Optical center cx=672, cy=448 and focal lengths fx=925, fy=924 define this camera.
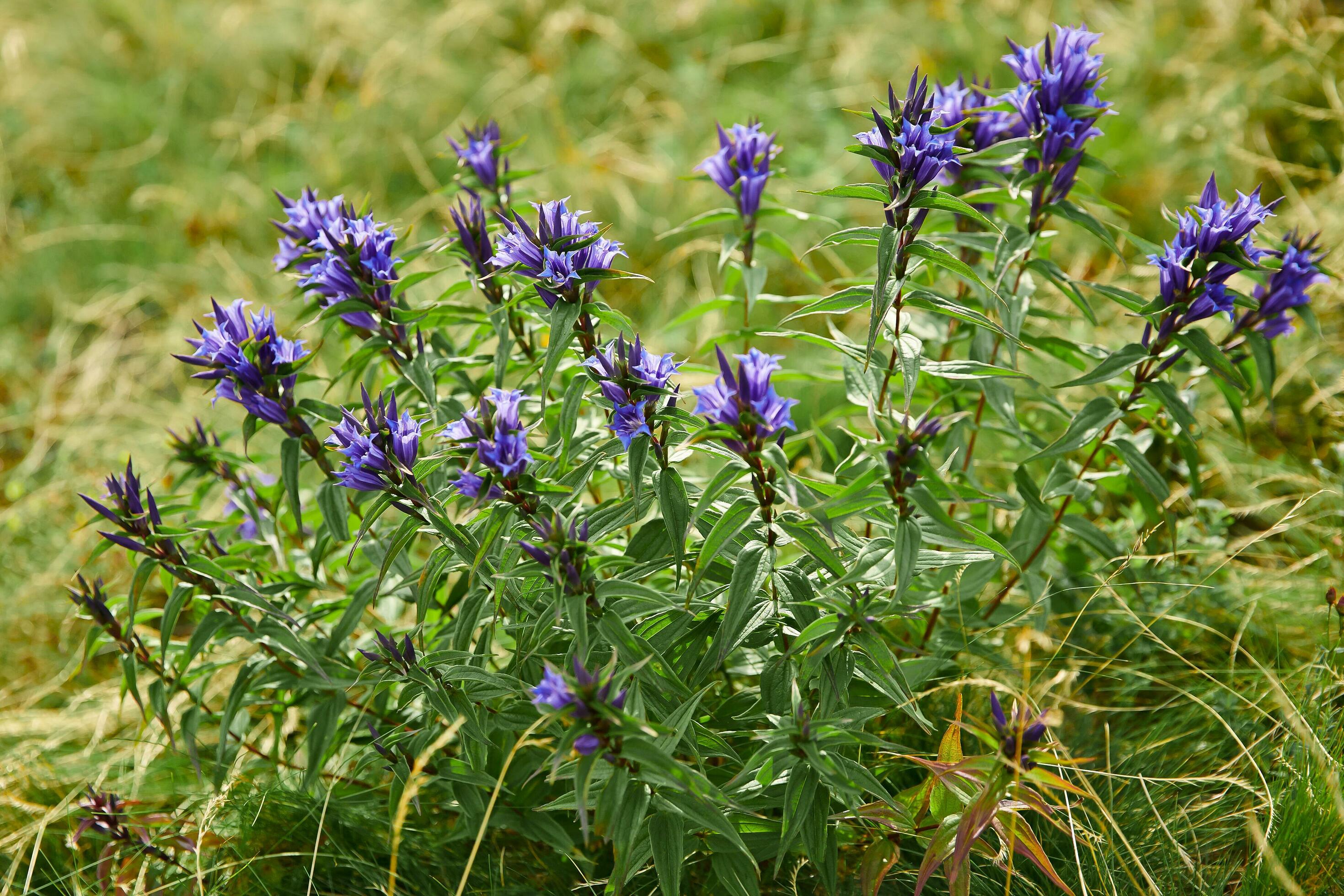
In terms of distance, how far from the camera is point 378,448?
1.81 meters

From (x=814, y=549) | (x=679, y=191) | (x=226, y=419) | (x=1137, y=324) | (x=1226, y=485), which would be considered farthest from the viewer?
(x=679, y=191)

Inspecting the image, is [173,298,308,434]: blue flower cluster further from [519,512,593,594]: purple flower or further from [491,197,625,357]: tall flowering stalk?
[519,512,593,594]: purple flower

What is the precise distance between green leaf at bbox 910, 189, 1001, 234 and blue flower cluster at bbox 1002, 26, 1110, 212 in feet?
1.61

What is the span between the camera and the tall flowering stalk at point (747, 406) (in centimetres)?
162

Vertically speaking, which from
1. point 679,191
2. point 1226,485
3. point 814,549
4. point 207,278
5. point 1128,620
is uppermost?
point 679,191

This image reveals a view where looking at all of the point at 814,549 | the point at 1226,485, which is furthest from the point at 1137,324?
the point at 814,549

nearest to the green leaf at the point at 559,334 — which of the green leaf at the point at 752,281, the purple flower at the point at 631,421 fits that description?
the purple flower at the point at 631,421

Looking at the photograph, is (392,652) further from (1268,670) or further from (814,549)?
(1268,670)

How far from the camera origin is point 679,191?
5379 millimetres

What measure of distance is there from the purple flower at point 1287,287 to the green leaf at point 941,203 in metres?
0.91

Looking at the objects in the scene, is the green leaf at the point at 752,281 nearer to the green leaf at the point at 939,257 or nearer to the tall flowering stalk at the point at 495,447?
the green leaf at the point at 939,257

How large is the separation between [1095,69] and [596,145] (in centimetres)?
394

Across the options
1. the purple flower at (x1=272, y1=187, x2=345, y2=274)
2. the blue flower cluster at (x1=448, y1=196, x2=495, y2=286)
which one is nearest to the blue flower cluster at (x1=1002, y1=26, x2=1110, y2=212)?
the blue flower cluster at (x1=448, y1=196, x2=495, y2=286)

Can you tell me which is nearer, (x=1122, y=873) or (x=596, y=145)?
(x=1122, y=873)
